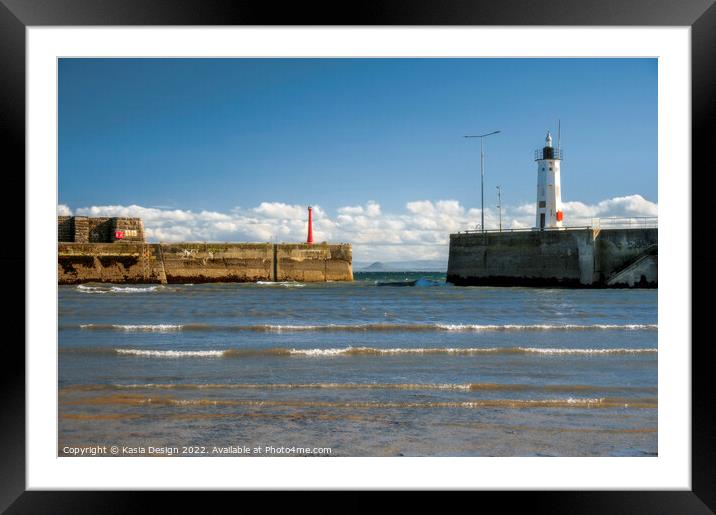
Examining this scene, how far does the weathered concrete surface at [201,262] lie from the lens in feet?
93.2

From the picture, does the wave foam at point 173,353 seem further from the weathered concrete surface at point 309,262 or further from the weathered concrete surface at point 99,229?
the weathered concrete surface at point 309,262

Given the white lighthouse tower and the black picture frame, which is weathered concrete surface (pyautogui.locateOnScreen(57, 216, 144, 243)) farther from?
the black picture frame

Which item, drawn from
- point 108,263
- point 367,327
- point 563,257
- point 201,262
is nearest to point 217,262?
point 201,262

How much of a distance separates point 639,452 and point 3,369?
3611 millimetres

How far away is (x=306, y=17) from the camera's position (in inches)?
106

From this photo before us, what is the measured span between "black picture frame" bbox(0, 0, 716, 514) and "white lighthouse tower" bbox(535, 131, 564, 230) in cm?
2796

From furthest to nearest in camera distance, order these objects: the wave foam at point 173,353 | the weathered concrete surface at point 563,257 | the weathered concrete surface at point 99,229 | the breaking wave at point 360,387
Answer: the weathered concrete surface at point 99,229 → the weathered concrete surface at point 563,257 → the wave foam at point 173,353 → the breaking wave at point 360,387

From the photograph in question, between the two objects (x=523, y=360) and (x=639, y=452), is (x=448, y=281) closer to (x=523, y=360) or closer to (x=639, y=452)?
(x=523, y=360)

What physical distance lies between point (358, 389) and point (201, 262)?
89.2 feet

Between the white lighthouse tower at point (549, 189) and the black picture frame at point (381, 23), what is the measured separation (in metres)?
28.0

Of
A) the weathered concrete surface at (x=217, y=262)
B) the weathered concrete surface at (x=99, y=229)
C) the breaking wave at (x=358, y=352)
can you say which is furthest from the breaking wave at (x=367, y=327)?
the weathered concrete surface at (x=99, y=229)

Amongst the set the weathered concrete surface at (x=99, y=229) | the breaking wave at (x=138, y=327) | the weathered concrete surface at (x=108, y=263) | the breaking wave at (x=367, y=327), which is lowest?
the breaking wave at (x=367, y=327)

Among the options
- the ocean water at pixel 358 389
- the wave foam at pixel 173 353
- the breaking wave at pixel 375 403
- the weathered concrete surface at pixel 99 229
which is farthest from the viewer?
the weathered concrete surface at pixel 99 229

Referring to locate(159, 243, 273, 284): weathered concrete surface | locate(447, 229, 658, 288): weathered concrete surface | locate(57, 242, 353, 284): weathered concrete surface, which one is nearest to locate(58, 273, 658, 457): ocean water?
locate(447, 229, 658, 288): weathered concrete surface
